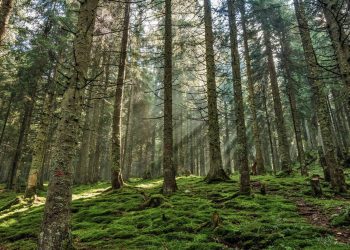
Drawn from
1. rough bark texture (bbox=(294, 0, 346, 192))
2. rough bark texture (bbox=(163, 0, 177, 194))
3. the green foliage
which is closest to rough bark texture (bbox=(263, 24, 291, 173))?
the green foliage

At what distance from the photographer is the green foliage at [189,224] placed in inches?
228

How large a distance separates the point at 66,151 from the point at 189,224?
12.7ft

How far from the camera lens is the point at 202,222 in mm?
7246

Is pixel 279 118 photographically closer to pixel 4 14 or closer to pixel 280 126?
pixel 280 126

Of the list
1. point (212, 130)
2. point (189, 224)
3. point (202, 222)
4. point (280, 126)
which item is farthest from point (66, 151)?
point (280, 126)

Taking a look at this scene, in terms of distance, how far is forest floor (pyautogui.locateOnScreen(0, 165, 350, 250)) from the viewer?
5789 millimetres

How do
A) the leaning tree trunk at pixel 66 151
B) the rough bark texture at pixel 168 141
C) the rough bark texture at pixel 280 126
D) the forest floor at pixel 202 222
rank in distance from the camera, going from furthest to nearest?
1. the rough bark texture at pixel 280 126
2. the rough bark texture at pixel 168 141
3. the forest floor at pixel 202 222
4. the leaning tree trunk at pixel 66 151

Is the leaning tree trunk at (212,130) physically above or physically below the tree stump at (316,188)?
above

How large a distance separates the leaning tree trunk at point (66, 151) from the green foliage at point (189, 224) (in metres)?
2.12

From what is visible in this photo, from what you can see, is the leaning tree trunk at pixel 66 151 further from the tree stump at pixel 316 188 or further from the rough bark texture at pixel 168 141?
the tree stump at pixel 316 188

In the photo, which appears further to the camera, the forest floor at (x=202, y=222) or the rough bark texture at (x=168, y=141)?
the rough bark texture at (x=168, y=141)

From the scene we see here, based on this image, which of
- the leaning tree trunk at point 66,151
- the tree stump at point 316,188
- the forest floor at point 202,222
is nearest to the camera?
the leaning tree trunk at point 66,151

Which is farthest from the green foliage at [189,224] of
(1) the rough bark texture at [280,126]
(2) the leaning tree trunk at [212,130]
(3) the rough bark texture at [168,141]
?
(1) the rough bark texture at [280,126]

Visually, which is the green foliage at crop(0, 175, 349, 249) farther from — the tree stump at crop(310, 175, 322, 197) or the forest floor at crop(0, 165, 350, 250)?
the tree stump at crop(310, 175, 322, 197)
